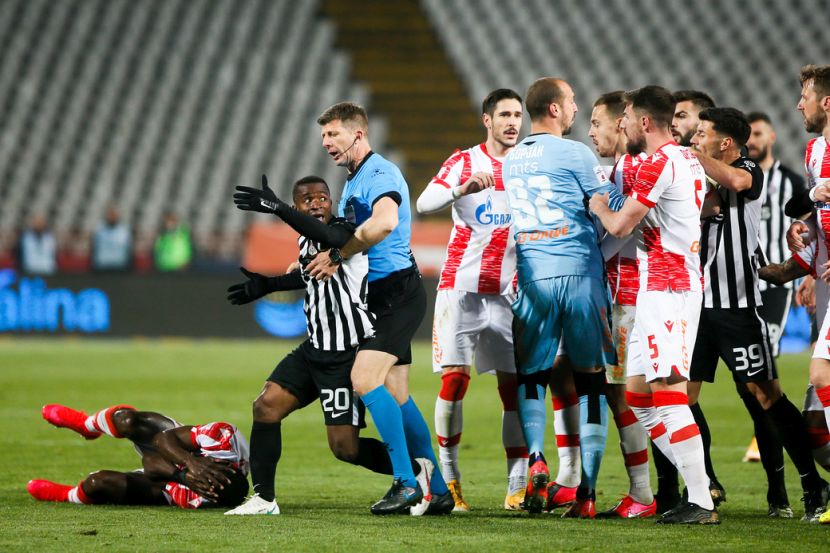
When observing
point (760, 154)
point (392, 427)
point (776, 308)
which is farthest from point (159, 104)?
point (392, 427)

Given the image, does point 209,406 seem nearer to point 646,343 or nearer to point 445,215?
point 646,343

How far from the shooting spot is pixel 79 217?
950 inches

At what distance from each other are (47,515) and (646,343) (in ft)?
9.83

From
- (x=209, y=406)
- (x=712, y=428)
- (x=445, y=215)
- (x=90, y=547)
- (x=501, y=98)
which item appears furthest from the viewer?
(x=445, y=215)

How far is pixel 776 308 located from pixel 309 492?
3300 mm

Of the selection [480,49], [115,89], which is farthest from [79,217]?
[480,49]

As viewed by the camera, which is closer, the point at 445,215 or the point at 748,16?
→ the point at 445,215

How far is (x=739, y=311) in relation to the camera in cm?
614

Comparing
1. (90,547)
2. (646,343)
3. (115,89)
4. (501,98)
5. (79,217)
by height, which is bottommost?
(90,547)

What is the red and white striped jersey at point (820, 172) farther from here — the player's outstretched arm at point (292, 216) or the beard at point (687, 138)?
the player's outstretched arm at point (292, 216)

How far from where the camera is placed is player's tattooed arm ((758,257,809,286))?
6.14 metres

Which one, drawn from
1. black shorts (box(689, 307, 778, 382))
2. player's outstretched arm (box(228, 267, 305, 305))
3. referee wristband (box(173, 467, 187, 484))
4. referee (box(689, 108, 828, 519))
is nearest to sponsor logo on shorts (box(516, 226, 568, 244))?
referee (box(689, 108, 828, 519))

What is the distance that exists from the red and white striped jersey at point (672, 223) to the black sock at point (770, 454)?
106 cm

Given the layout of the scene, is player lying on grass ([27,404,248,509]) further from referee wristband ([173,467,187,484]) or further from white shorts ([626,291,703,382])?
white shorts ([626,291,703,382])
